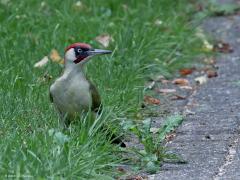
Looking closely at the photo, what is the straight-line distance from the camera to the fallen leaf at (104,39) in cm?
918

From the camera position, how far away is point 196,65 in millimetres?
9766

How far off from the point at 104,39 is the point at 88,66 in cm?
78

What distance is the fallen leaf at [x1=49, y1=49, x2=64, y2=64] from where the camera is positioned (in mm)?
8637

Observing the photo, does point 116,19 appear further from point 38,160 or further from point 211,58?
point 38,160

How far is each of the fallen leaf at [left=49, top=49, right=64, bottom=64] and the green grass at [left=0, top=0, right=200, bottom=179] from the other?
0.41 feet

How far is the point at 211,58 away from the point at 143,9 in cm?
104

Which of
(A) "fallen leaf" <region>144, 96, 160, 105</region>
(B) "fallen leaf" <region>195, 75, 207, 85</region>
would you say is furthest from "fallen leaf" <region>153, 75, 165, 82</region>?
(A) "fallen leaf" <region>144, 96, 160, 105</region>

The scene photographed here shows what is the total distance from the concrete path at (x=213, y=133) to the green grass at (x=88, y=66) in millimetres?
444

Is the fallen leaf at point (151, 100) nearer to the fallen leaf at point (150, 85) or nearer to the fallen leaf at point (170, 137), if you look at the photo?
the fallen leaf at point (150, 85)

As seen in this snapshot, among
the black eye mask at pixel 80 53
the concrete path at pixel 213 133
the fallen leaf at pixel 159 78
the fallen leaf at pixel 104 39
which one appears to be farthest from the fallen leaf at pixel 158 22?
the black eye mask at pixel 80 53

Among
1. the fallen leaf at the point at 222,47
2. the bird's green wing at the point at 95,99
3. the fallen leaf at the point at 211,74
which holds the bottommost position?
the fallen leaf at the point at 222,47

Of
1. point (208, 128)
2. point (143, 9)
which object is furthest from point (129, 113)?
point (143, 9)

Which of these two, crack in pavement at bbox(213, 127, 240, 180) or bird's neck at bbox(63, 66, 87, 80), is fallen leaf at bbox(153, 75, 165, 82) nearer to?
crack in pavement at bbox(213, 127, 240, 180)

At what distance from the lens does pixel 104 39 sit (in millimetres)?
9258
